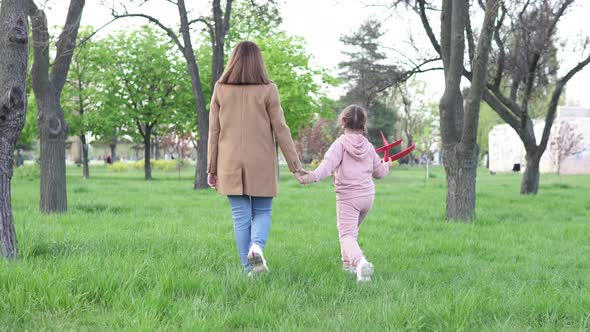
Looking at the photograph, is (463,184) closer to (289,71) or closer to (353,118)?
(353,118)

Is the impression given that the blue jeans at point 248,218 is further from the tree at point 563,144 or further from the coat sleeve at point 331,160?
the tree at point 563,144

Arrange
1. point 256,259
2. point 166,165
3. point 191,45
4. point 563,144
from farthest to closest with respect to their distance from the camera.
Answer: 1. point 166,165
2. point 563,144
3. point 191,45
4. point 256,259

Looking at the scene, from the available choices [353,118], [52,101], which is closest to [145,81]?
[52,101]

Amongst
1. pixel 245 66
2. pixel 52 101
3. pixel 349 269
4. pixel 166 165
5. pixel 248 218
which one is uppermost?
pixel 52 101

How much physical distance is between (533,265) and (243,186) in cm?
326

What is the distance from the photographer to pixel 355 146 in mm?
4973

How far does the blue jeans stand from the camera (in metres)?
4.59

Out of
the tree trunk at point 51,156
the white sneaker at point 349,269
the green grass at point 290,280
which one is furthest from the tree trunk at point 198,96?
the white sneaker at point 349,269

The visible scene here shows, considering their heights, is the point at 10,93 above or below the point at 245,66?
below

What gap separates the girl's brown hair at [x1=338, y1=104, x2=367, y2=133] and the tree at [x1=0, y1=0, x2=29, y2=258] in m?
2.93

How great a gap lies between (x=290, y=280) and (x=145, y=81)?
2686 centimetres

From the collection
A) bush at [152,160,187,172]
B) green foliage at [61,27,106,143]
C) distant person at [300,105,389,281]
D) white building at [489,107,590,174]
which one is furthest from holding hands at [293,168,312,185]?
bush at [152,160,187,172]

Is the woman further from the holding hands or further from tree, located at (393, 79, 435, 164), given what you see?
tree, located at (393, 79, 435, 164)

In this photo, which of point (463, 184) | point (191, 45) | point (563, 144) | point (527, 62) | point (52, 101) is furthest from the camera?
point (563, 144)
